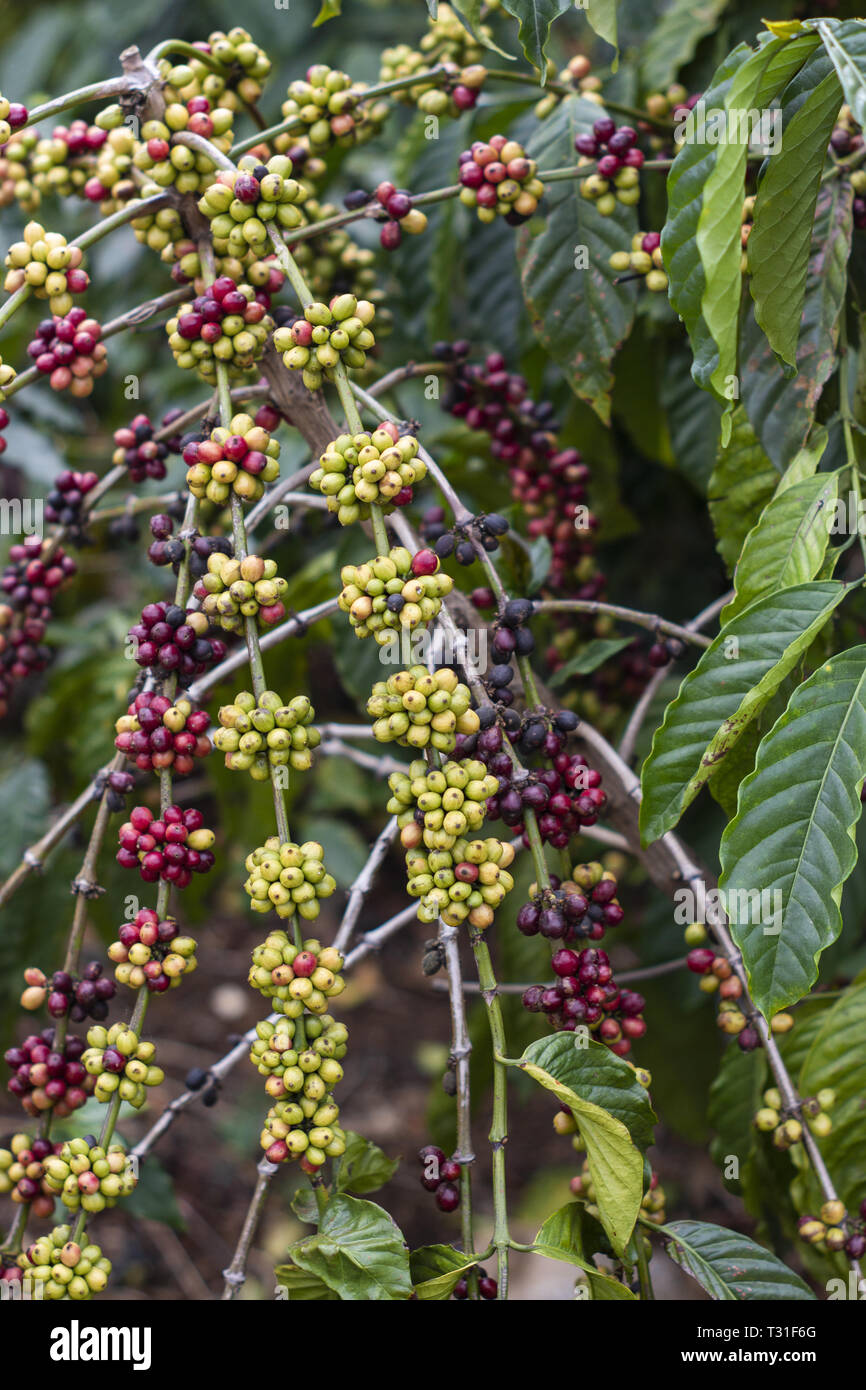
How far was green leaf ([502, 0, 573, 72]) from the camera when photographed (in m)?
1.16

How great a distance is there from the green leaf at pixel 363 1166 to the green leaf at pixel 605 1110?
252 mm

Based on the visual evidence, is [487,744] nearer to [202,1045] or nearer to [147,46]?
[147,46]

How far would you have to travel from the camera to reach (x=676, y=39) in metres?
1.82

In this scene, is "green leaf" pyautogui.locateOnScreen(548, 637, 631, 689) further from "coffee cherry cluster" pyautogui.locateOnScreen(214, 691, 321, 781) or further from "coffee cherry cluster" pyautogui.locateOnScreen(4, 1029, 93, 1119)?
"coffee cherry cluster" pyautogui.locateOnScreen(4, 1029, 93, 1119)

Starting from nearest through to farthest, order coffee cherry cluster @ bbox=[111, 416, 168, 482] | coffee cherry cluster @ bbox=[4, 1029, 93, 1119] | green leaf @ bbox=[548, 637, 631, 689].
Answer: coffee cherry cluster @ bbox=[4, 1029, 93, 1119] → coffee cherry cluster @ bbox=[111, 416, 168, 482] → green leaf @ bbox=[548, 637, 631, 689]

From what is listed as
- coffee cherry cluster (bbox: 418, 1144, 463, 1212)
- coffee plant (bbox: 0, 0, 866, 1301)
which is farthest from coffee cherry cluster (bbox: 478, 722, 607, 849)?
coffee cherry cluster (bbox: 418, 1144, 463, 1212)

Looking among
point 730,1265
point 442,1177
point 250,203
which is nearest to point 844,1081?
point 730,1265

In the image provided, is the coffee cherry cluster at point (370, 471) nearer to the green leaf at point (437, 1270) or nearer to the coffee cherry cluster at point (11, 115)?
the coffee cherry cluster at point (11, 115)

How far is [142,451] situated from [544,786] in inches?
27.5

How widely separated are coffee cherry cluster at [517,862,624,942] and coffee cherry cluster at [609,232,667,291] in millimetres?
749

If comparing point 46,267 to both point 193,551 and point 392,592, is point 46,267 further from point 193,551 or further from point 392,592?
point 392,592

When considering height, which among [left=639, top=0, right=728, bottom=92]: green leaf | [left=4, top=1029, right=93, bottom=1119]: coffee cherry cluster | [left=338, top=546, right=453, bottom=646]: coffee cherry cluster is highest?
[left=639, top=0, right=728, bottom=92]: green leaf

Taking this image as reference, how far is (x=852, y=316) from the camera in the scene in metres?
1.48

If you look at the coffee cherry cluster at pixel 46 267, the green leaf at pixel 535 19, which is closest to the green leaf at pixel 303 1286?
the coffee cherry cluster at pixel 46 267
